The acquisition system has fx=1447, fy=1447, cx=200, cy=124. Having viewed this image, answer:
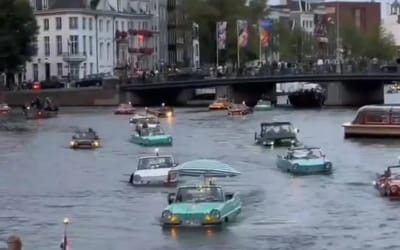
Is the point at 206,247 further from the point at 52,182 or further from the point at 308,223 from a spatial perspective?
the point at 52,182

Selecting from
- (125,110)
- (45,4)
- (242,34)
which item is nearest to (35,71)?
(45,4)

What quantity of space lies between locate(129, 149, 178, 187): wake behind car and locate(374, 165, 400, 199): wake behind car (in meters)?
9.09

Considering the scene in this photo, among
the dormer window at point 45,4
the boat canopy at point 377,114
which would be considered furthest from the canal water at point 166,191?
the dormer window at point 45,4

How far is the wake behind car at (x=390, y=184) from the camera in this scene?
58438mm

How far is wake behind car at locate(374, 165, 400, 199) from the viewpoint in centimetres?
5844

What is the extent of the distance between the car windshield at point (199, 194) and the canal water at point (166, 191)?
1.30m

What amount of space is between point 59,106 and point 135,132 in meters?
46.8

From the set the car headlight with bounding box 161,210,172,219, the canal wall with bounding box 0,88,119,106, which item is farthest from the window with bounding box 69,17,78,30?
the car headlight with bounding box 161,210,172,219

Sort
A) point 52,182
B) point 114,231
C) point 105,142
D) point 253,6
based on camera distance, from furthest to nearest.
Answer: point 253,6 < point 105,142 < point 52,182 < point 114,231

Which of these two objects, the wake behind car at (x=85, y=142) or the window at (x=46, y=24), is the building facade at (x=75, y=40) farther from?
the wake behind car at (x=85, y=142)

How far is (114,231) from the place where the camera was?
5041cm

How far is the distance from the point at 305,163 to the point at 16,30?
8592 centimetres

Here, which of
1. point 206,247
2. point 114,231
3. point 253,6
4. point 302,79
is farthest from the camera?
point 253,6

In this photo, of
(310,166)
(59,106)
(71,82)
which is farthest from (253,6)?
(310,166)
